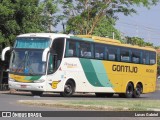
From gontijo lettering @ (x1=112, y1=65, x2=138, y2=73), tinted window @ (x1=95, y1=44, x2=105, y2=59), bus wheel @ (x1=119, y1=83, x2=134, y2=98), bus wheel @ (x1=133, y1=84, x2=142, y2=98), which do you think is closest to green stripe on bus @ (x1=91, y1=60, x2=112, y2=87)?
tinted window @ (x1=95, y1=44, x2=105, y2=59)

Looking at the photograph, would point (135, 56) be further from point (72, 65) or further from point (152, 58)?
point (72, 65)

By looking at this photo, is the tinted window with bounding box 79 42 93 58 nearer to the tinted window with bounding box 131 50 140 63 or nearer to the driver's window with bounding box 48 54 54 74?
the driver's window with bounding box 48 54 54 74

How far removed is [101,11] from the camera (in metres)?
43.9

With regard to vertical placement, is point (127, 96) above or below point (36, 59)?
below

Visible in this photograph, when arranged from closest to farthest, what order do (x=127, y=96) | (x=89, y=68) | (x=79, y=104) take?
(x=79, y=104) < (x=89, y=68) < (x=127, y=96)

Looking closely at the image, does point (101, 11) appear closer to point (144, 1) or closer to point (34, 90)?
point (144, 1)

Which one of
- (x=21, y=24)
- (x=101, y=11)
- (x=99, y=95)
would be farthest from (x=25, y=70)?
(x=101, y=11)

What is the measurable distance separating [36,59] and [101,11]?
16.1 metres

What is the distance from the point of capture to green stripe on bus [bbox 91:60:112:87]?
3181 cm

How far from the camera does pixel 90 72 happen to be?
31672mm

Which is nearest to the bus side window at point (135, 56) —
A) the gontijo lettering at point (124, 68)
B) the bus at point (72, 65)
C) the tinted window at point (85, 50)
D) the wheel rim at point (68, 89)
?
the bus at point (72, 65)

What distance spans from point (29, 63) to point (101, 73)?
18.0 ft

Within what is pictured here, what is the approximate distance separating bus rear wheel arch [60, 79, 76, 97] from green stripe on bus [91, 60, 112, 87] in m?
1.90

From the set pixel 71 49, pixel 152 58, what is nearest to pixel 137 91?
pixel 152 58
